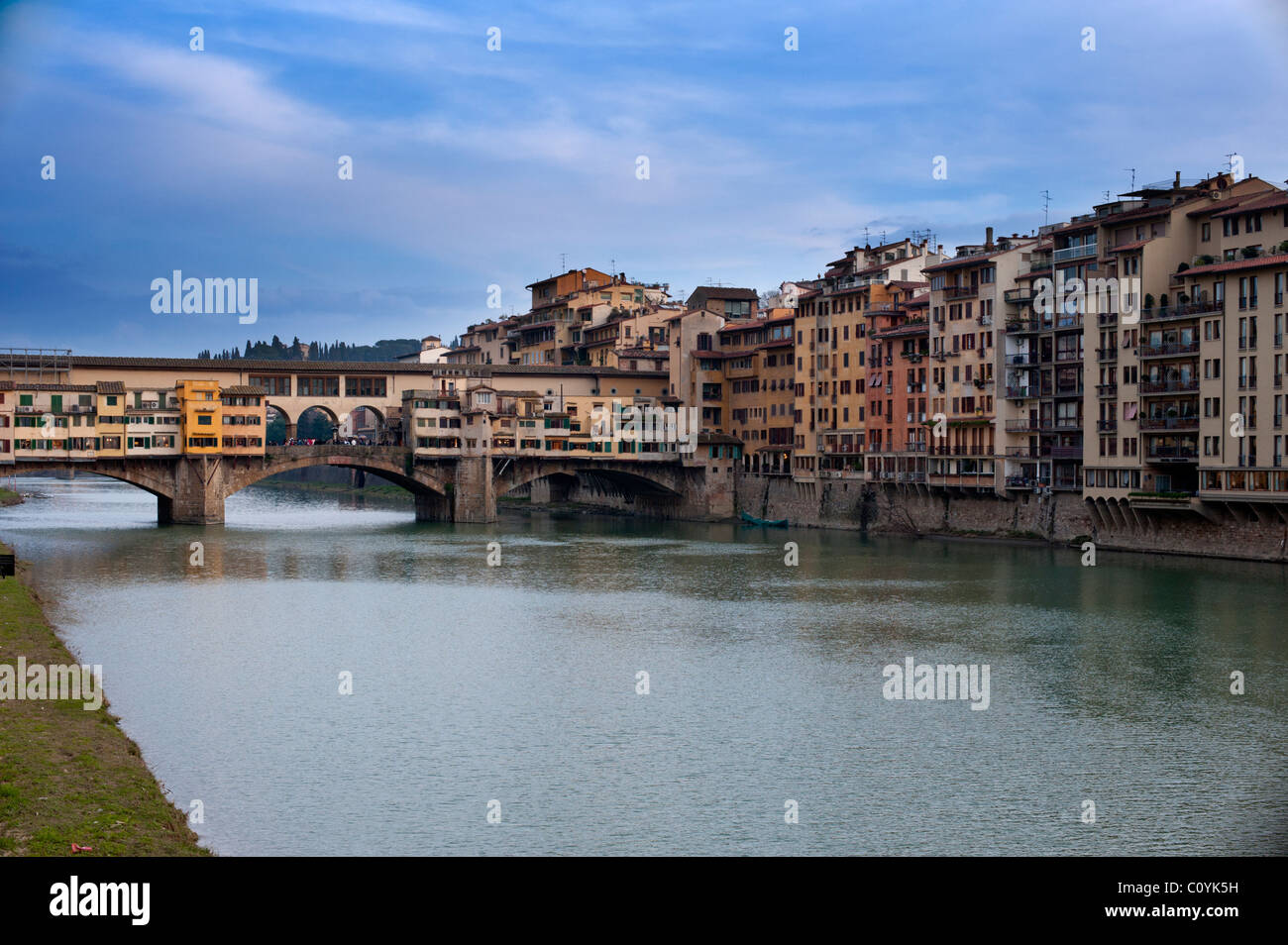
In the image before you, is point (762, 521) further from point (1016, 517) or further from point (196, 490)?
point (196, 490)

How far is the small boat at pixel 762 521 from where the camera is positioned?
81750mm

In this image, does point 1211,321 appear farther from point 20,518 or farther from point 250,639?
point 20,518

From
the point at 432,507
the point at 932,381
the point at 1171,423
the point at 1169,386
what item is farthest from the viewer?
the point at 432,507

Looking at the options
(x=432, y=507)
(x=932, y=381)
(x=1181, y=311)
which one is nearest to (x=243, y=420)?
(x=432, y=507)

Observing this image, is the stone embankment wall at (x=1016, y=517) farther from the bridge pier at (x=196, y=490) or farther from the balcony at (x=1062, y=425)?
the bridge pier at (x=196, y=490)

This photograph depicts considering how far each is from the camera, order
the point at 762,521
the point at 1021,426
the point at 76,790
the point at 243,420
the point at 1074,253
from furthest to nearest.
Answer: the point at 762,521, the point at 243,420, the point at 1021,426, the point at 1074,253, the point at 76,790

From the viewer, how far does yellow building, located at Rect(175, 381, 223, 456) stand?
75312 mm

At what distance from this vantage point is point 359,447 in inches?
3162

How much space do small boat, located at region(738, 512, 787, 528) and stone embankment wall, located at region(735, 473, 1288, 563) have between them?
94 centimetres

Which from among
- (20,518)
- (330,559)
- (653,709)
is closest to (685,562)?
(330,559)

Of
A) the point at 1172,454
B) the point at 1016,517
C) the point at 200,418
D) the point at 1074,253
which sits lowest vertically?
the point at 1016,517

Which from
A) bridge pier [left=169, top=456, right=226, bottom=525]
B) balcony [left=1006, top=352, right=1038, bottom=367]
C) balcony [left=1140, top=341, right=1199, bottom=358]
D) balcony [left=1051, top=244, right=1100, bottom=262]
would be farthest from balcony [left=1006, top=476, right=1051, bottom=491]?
bridge pier [left=169, top=456, right=226, bottom=525]

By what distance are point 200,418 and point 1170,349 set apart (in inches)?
1996

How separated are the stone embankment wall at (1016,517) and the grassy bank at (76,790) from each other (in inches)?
1757
